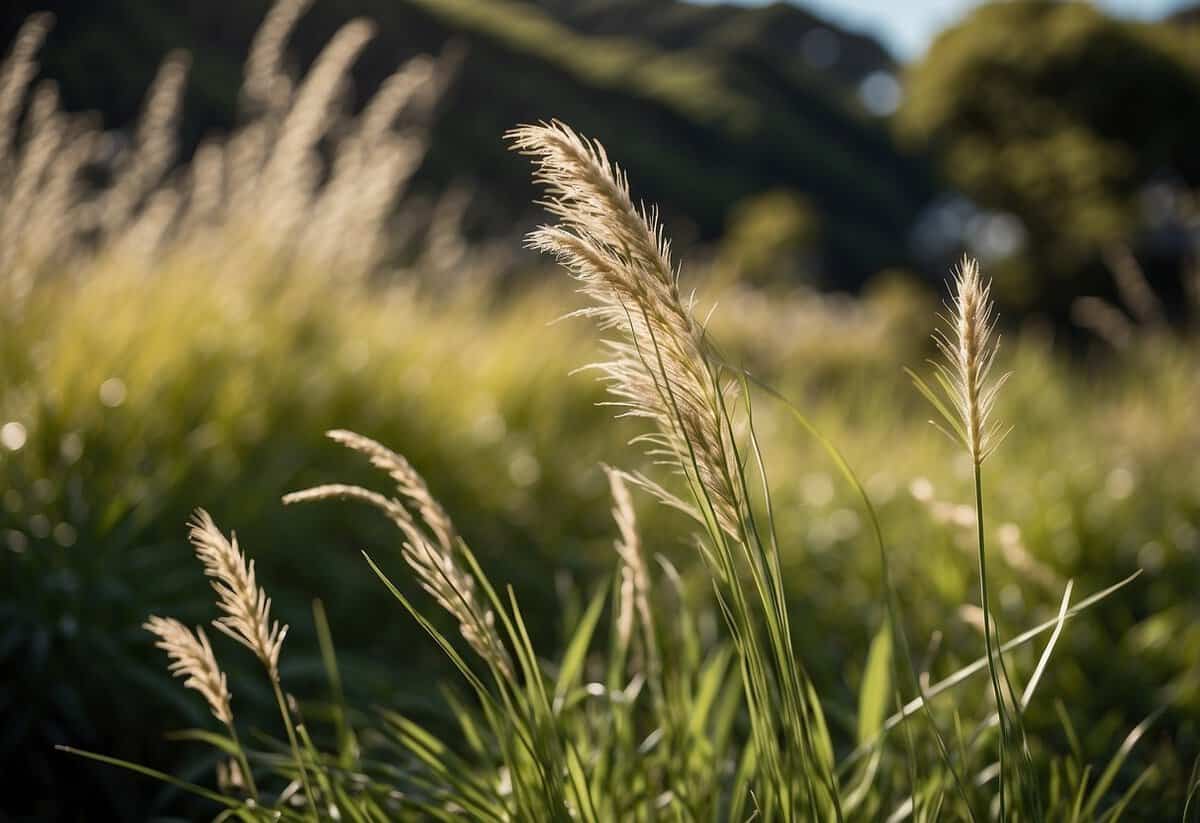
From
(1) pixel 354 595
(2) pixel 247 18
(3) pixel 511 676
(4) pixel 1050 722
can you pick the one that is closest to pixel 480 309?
(1) pixel 354 595

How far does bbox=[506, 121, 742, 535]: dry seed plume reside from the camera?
80 cm

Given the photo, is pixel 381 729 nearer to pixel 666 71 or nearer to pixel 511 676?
pixel 511 676

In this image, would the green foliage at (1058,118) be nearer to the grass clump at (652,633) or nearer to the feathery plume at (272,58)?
the feathery plume at (272,58)

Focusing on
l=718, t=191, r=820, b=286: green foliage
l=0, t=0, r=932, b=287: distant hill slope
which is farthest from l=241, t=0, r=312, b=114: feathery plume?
l=718, t=191, r=820, b=286: green foliage

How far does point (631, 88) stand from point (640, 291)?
4582cm

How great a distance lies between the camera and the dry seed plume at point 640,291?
801mm

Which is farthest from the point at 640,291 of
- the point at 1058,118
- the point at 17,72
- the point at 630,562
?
the point at 1058,118

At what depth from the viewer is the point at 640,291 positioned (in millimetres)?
819

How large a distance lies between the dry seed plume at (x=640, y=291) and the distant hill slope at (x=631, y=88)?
945cm

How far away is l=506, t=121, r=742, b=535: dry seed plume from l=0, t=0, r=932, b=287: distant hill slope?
9446 millimetres

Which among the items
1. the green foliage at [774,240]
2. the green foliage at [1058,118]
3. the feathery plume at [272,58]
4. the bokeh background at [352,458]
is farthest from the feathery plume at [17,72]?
the green foliage at [774,240]

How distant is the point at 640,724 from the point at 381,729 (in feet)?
1.79

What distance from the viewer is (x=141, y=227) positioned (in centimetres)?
332

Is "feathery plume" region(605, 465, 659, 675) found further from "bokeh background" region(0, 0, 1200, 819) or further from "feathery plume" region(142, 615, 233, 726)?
"feathery plume" region(142, 615, 233, 726)
